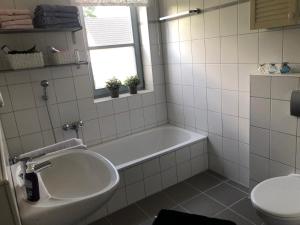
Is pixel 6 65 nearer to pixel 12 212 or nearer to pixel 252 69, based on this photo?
pixel 12 212

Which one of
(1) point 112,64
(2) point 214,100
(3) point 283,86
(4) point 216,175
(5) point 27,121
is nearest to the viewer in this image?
(3) point 283,86

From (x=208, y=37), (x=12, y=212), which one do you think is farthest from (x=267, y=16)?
(x=12, y=212)

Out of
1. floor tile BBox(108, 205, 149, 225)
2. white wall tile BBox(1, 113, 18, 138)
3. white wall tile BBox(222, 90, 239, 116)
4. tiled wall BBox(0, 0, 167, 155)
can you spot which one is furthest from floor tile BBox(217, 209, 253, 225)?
white wall tile BBox(1, 113, 18, 138)

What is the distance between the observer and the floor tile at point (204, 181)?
96.0 inches

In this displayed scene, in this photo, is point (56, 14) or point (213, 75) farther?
point (213, 75)

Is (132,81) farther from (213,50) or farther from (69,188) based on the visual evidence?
(69,188)

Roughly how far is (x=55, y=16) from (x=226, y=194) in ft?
6.98

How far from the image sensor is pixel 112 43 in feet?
9.18

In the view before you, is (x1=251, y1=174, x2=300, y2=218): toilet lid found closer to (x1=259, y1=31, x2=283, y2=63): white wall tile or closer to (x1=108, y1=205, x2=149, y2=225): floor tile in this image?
(x1=259, y1=31, x2=283, y2=63): white wall tile

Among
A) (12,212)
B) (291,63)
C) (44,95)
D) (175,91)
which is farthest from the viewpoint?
(175,91)

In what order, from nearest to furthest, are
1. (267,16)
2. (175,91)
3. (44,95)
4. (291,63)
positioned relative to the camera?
(267,16), (291,63), (44,95), (175,91)

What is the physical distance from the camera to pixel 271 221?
1387 mm

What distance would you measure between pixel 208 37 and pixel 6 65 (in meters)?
1.78

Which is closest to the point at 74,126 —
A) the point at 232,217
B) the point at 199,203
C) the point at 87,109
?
the point at 87,109
